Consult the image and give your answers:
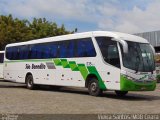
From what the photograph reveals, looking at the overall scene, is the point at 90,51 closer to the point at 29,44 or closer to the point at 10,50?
the point at 29,44

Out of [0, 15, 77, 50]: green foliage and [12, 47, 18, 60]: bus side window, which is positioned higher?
[0, 15, 77, 50]: green foliage

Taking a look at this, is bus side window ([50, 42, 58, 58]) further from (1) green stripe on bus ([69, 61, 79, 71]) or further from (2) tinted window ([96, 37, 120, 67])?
(2) tinted window ([96, 37, 120, 67])

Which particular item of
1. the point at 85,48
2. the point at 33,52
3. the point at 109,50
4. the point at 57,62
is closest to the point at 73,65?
the point at 85,48

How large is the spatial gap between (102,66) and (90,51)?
132 cm

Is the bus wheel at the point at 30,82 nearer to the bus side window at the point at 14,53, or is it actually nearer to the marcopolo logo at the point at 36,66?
the marcopolo logo at the point at 36,66

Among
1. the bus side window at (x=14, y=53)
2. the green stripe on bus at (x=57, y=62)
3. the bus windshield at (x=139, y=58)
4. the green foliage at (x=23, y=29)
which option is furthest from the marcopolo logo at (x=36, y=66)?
the green foliage at (x=23, y=29)

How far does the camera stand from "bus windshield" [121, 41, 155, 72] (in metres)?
18.8

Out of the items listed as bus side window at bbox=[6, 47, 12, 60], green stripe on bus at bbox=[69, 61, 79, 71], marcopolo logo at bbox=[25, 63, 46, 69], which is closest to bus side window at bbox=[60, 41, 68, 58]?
green stripe on bus at bbox=[69, 61, 79, 71]

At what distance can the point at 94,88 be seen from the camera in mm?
20516

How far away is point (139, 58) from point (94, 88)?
2806mm

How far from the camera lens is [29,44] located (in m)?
27.4

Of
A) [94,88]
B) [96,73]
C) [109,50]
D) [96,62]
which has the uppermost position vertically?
[109,50]

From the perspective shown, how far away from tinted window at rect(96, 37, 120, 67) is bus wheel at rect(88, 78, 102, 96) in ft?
4.72

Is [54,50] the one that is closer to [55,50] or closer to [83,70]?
[55,50]
